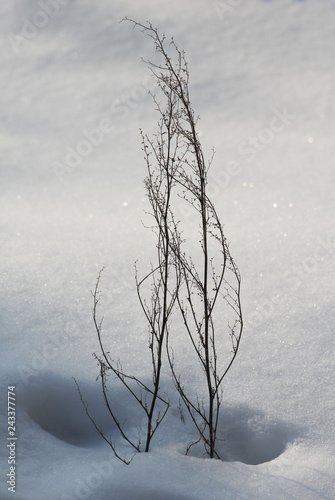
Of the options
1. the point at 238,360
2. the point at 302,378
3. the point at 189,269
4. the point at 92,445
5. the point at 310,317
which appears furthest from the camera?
the point at 310,317

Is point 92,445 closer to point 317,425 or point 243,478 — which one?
point 243,478

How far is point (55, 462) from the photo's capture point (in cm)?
399

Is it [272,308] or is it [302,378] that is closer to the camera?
[302,378]

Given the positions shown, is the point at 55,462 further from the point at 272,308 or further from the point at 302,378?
the point at 272,308

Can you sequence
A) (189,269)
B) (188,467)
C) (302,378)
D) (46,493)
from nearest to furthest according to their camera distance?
1. (46,493)
2. (188,467)
3. (189,269)
4. (302,378)

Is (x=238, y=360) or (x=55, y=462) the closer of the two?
(x=55, y=462)

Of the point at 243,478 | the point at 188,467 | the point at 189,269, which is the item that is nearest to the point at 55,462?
the point at 188,467

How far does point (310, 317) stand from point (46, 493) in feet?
11.8

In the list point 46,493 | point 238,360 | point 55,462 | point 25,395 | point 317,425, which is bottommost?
point 46,493

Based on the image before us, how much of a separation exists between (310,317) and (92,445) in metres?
2.91

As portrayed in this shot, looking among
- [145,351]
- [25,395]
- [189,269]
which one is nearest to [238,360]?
[145,351]

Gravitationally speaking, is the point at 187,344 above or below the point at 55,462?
above

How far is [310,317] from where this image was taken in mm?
5945

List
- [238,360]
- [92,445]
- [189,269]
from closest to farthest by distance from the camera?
[189,269] < [92,445] < [238,360]
